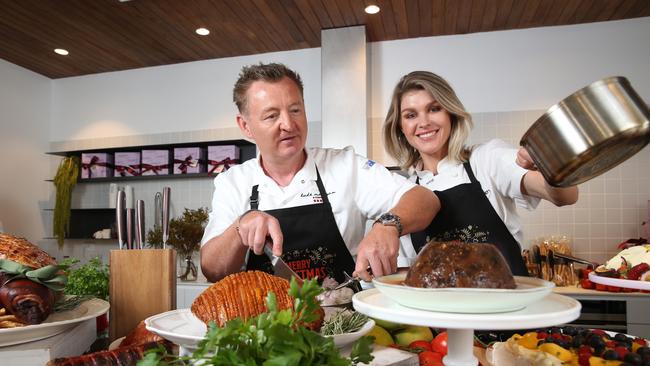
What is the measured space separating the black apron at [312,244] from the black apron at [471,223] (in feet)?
1.06

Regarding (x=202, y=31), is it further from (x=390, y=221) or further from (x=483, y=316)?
(x=483, y=316)

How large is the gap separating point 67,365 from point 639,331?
338 centimetres

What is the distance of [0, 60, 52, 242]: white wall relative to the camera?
4.76m

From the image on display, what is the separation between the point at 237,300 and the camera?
0.76 m

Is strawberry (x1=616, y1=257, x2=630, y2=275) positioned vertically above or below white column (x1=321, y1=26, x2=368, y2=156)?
below

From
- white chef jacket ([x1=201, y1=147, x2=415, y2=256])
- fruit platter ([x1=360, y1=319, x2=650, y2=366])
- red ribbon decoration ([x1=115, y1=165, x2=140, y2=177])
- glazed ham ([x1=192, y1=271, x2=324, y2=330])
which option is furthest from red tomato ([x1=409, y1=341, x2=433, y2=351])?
red ribbon decoration ([x1=115, y1=165, x2=140, y2=177])

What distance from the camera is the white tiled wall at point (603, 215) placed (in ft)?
Answer: 12.2

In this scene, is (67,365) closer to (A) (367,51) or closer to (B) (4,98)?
(A) (367,51)

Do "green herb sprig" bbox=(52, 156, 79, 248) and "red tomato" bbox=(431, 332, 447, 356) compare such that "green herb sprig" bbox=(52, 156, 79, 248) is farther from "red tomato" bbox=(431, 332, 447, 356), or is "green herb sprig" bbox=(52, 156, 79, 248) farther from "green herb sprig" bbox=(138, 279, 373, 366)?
"green herb sprig" bbox=(138, 279, 373, 366)

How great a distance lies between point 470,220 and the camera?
69.6 inches

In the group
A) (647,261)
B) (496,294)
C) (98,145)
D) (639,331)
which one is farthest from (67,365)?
(98,145)

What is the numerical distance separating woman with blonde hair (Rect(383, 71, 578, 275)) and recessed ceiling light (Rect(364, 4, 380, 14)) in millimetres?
1971

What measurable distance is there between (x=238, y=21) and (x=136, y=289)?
10.4 feet

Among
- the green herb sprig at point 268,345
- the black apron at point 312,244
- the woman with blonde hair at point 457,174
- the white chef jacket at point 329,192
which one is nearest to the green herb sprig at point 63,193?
the white chef jacket at point 329,192
